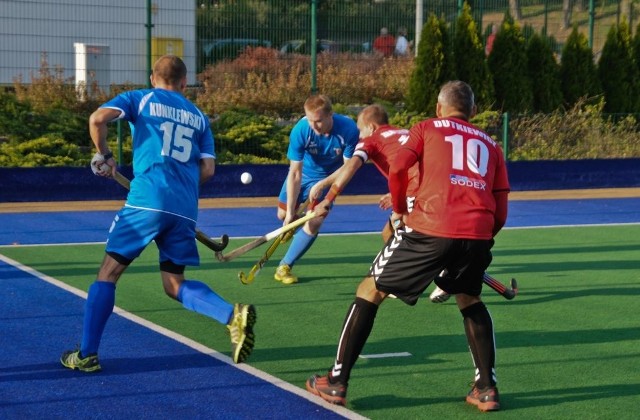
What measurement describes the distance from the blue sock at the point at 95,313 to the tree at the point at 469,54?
14.7 metres

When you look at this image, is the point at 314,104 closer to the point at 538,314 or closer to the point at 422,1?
the point at 538,314

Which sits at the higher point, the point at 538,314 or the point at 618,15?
the point at 618,15

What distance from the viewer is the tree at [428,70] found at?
19734 millimetres

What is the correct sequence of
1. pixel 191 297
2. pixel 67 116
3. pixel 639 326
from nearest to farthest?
pixel 191 297
pixel 639 326
pixel 67 116

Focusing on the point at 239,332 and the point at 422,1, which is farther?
the point at 422,1

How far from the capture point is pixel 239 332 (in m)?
6.21

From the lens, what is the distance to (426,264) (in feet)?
18.6

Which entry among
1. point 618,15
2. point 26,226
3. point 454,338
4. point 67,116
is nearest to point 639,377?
point 454,338

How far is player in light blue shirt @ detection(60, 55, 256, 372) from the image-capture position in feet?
20.9

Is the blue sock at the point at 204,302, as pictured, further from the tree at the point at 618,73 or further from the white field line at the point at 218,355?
the tree at the point at 618,73

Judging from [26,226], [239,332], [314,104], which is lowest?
[26,226]

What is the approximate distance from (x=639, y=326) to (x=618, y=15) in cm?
1690

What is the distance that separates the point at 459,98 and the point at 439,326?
2564mm

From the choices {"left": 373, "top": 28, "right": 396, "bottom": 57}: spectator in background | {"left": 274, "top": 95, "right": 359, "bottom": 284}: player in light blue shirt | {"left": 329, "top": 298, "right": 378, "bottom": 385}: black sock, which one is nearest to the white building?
{"left": 373, "top": 28, "right": 396, "bottom": 57}: spectator in background
